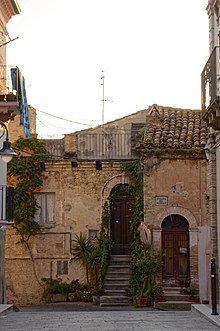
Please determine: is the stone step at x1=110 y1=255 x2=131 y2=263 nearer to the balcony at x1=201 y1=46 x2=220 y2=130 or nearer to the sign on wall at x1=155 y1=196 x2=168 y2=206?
the sign on wall at x1=155 y1=196 x2=168 y2=206

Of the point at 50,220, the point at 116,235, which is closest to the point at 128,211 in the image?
the point at 116,235

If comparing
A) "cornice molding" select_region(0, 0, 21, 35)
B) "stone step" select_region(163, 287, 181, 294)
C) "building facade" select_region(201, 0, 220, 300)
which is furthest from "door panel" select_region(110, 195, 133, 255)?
"building facade" select_region(201, 0, 220, 300)

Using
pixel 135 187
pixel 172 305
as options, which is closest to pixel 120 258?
pixel 135 187

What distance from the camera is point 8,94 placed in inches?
843

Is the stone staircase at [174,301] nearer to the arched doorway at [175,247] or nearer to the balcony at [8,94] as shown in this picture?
the arched doorway at [175,247]

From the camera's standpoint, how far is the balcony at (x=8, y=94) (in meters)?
21.2

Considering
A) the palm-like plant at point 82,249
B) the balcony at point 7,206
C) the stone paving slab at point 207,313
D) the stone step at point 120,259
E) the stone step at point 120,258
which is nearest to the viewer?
the stone paving slab at point 207,313

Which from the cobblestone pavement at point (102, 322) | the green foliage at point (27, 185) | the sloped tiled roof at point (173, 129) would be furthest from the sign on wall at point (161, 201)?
the cobblestone pavement at point (102, 322)

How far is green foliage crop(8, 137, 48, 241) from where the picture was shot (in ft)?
92.7

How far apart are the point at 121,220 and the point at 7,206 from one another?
8.30 m

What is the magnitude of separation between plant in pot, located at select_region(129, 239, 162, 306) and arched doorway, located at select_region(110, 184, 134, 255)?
6.98 feet

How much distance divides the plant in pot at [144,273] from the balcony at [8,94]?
25.1 feet

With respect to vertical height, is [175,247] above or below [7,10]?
below

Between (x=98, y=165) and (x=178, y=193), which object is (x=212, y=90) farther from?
(x=98, y=165)
